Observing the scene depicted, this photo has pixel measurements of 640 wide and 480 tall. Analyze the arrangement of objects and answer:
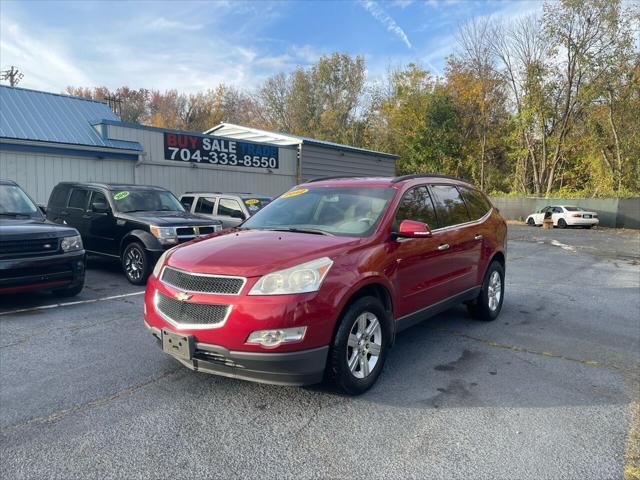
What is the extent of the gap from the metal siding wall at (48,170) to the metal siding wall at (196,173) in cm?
87

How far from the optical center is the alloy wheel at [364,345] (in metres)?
3.59

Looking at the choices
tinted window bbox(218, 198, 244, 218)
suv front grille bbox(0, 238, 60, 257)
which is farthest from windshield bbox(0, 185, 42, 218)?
tinted window bbox(218, 198, 244, 218)

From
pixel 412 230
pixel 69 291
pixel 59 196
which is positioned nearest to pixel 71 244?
pixel 69 291

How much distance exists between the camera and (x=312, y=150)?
20.4 meters

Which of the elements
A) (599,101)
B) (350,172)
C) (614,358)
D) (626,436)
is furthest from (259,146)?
(599,101)

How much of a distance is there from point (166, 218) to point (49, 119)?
302 inches

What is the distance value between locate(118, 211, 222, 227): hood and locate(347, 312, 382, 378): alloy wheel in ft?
17.4

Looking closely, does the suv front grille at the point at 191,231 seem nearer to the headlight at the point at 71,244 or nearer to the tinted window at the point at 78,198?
the headlight at the point at 71,244

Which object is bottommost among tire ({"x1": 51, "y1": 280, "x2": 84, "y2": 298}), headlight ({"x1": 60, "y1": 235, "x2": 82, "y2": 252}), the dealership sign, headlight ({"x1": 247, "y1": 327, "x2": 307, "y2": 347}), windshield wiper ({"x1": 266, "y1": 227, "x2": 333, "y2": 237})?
tire ({"x1": 51, "y1": 280, "x2": 84, "y2": 298})

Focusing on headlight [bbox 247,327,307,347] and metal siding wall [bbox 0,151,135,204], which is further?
metal siding wall [bbox 0,151,135,204]

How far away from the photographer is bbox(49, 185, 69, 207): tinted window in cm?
959

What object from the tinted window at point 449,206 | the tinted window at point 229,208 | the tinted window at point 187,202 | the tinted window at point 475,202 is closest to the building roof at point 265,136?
the tinted window at point 187,202

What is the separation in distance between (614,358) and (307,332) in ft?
11.5

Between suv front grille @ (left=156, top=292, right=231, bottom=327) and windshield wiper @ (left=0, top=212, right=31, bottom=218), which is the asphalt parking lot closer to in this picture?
suv front grille @ (left=156, top=292, right=231, bottom=327)
